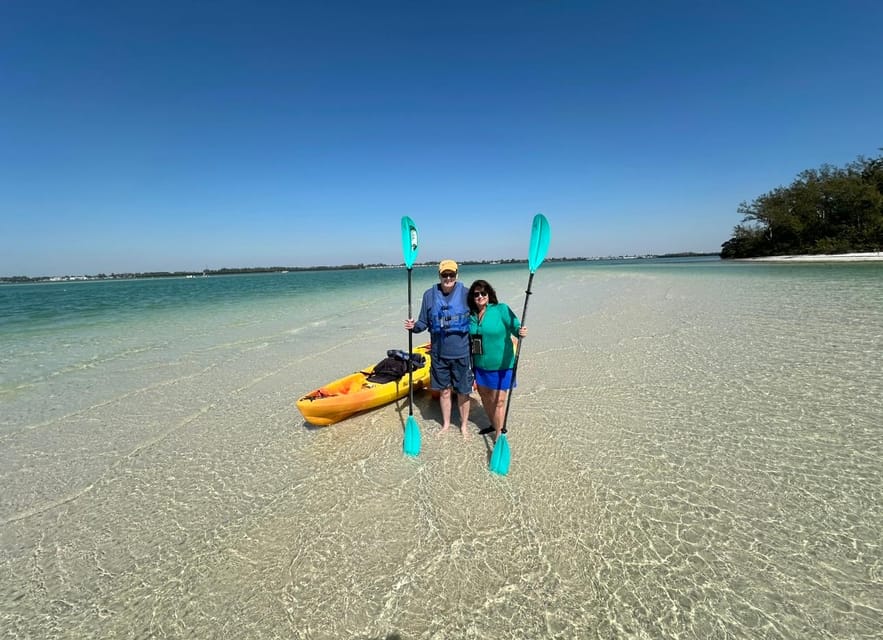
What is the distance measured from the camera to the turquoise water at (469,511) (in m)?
2.73

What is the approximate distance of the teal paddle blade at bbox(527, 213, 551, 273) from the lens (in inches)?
202

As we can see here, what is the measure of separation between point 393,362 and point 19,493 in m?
5.07

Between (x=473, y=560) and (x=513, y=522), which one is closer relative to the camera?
(x=473, y=560)

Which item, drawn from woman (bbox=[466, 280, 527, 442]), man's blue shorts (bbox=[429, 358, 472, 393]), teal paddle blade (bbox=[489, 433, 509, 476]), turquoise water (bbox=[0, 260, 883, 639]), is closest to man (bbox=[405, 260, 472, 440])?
man's blue shorts (bbox=[429, 358, 472, 393])

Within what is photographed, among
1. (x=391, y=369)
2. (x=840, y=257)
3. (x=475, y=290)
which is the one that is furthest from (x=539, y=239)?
(x=840, y=257)

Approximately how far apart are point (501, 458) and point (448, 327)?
1744 mm

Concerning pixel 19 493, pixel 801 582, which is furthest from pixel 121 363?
pixel 801 582

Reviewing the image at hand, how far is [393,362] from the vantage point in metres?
6.65

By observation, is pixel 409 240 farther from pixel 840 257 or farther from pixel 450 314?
pixel 840 257

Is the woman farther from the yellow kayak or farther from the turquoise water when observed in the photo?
the yellow kayak

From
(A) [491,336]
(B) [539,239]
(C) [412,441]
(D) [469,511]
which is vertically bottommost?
(D) [469,511]

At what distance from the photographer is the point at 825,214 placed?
178ft

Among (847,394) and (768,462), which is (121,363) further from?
(847,394)

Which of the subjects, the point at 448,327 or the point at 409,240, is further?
the point at 409,240
